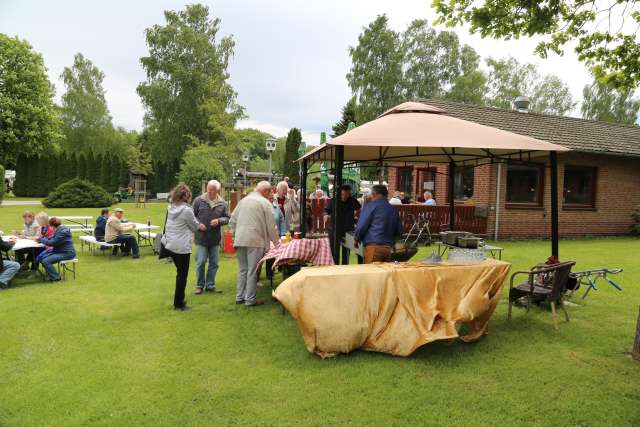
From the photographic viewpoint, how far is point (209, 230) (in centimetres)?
697

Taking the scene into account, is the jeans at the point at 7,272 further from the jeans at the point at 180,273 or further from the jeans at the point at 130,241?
the jeans at the point at 180,273

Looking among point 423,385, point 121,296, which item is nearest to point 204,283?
point 121,296

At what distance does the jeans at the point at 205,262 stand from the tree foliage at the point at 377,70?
1277 inches

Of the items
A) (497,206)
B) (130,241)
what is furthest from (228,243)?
(497,206)

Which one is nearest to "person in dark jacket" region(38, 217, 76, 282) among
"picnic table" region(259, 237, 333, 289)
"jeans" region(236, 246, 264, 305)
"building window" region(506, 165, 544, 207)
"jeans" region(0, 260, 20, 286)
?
"jeans" region(0, 260, 20, 286)

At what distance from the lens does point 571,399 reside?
373 cm

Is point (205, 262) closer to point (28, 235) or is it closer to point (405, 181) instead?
point (28, 235)

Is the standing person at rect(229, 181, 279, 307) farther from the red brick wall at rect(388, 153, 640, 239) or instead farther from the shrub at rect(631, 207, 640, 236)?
the shrub at rect(631, 207, 640, 236)

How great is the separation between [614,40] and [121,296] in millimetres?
8584

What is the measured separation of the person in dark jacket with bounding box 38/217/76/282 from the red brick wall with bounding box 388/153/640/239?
1198 centimetres

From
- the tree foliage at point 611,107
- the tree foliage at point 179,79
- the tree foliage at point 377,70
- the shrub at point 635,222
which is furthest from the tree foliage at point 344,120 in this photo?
the shrub at point 635,222

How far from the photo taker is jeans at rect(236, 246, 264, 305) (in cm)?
625

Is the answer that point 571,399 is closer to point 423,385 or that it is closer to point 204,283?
point 423,385

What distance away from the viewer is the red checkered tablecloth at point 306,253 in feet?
20.5
